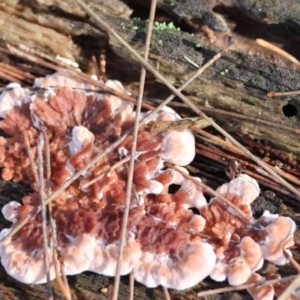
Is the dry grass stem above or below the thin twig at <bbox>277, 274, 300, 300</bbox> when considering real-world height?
above

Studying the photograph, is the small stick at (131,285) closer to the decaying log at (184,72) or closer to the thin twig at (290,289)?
the decaying log at (184,72)

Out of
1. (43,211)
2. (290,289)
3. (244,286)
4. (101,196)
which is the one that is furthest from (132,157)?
(290,289)

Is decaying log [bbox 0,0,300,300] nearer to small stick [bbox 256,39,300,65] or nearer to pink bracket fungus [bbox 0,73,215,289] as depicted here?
small stick [bbox 256,39,300,65]

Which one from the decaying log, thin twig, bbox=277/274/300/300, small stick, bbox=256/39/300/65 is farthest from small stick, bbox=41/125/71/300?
small stick, bbox=256/39/300/65

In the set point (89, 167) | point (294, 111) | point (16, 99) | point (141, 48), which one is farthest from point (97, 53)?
point (294, 111)

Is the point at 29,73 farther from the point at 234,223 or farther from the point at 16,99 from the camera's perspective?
the point at 234,223

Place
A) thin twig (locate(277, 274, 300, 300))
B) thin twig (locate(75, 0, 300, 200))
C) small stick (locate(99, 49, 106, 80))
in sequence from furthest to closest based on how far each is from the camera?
small stick (locate(99, 49, 106, 80)) → thin twig (locate(75, 0, 300, 200)) → thin twig (locate(277, 274, 300, 300))
